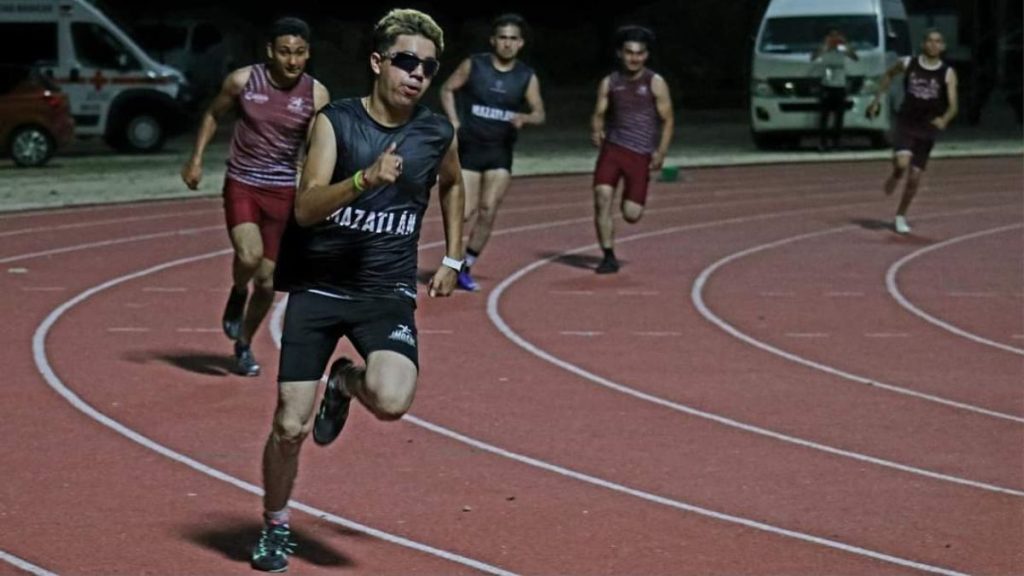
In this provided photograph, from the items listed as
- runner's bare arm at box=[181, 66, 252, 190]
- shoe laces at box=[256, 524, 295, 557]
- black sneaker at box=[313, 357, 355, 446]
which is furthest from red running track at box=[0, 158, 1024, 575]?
runner's bare arm at box=[181, 66, 252, 190]

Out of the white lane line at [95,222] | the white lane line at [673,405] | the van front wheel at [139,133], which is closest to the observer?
the white lane line at [673,405]

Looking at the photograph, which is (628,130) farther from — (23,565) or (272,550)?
(23,565)

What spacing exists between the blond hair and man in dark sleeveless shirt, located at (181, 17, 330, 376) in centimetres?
394

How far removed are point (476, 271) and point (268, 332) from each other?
391cm

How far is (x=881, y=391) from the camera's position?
11961mm

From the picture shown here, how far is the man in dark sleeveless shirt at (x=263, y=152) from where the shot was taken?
1150 cm

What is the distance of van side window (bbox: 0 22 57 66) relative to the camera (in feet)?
104

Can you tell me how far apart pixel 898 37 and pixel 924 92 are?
14252mm

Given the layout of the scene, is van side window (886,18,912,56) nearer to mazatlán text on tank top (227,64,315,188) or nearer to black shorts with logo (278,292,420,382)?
mazatlán text on tank top (227,64,315,188)

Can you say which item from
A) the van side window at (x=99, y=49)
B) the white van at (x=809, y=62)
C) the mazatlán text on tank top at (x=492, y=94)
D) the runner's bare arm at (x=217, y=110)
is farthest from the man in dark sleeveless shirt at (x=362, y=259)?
the white van at (x=809, y=62)

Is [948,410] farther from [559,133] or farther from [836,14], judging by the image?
[559,133]

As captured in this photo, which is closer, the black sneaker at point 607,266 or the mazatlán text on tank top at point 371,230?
the mazatlán text on tank top at point 371,230

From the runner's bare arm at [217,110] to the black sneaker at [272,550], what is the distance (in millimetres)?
4327

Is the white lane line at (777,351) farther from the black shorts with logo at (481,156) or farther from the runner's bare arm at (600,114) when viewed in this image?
the black shorts with logo at (481,156)
